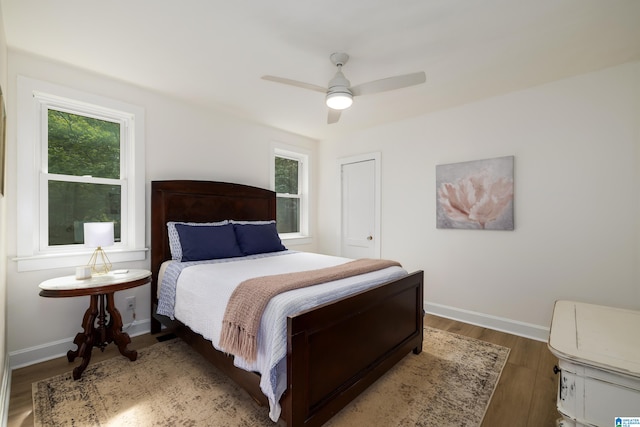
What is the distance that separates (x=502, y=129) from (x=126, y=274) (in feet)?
13.0

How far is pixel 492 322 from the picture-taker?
3.17 m

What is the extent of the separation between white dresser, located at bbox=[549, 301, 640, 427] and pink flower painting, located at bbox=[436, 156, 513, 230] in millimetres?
2057

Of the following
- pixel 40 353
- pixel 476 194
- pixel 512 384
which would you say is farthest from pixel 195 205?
pixel 512 384

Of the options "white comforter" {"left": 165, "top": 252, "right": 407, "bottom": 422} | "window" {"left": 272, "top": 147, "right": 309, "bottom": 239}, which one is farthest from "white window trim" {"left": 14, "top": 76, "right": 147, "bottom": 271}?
"window" {"left": 272, "top": 147, "right": 309, "bottom": 239}

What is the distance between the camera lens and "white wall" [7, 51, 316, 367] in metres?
2.34

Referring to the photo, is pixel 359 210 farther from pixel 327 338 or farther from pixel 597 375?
pixel 597 375

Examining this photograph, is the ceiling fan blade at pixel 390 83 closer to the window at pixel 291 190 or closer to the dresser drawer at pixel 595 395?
the dresser drawer at pixel 595 395

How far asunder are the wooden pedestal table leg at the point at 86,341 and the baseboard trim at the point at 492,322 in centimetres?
349

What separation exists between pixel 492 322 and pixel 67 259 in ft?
13.9

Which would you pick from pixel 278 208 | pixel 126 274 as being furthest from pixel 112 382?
pixel 278 208

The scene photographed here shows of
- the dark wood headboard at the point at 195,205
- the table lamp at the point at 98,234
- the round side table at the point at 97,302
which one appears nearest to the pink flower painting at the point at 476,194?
the dark wood headboard at the point at 195,205

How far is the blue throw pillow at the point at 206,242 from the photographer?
2.82m

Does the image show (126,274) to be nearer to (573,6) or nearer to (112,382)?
(112,382)

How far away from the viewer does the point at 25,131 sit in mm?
2363
